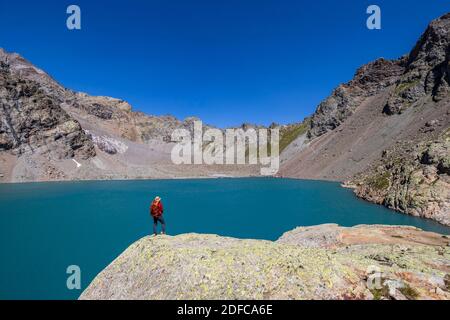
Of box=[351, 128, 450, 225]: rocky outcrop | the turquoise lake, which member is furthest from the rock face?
box=[351, 128, 450, 225]: rocky outcrop

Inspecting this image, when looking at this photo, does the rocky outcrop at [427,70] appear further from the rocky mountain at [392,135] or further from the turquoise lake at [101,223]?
the turquoise lake at [101,223]

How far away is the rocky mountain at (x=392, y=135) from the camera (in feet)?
180

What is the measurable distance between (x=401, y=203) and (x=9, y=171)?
140394 millimetres

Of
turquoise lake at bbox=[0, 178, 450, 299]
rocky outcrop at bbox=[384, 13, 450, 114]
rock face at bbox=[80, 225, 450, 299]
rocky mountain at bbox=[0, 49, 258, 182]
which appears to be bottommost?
turquoise lake at bbox=[0, 178, 450, 299]

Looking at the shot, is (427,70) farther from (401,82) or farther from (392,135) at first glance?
(392,135)

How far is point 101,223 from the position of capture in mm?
50219

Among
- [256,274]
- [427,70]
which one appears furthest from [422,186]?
[427,70]

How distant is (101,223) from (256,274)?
43.0 metres

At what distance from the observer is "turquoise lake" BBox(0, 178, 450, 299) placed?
2812cm

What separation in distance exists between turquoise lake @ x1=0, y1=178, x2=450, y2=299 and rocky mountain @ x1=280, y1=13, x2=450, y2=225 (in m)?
5.58

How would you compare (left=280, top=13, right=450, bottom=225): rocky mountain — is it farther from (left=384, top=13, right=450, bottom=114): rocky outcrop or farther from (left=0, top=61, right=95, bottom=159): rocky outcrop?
(left=0, top=61, right=95, bottom=159): rocky outcrop

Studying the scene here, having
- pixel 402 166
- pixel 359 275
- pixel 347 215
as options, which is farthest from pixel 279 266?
pixel 402 166
